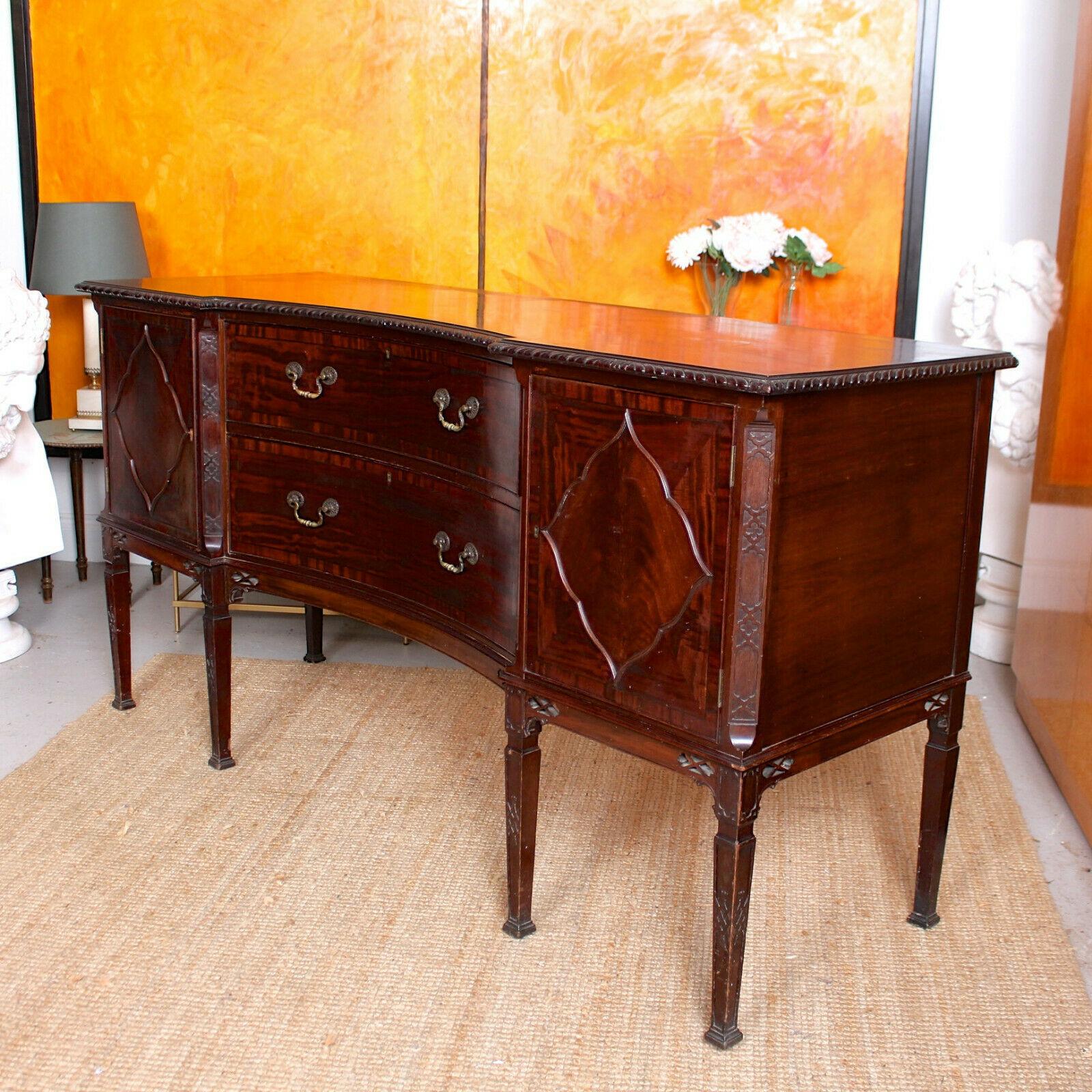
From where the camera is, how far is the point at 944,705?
93.5 inches

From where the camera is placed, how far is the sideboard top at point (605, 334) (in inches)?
76.4

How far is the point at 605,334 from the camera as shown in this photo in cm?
232

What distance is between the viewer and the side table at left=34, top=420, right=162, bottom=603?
14.3 feet

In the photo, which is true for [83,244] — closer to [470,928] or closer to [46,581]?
[46,581]

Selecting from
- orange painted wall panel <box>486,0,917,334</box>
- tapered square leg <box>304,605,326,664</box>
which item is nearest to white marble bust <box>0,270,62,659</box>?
tapered square leg <box>304,605,326,664</box>

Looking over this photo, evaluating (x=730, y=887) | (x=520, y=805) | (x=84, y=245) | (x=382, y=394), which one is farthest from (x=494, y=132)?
(x=730, y=887)

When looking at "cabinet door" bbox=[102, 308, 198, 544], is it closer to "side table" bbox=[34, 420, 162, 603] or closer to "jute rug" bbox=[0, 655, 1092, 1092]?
"jute rug" bbox=[0, 655, 1092, 1092]

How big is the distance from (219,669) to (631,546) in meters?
1.46

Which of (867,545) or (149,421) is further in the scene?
(149,421)

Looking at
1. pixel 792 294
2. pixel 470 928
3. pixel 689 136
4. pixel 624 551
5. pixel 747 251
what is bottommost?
pixel 470 928

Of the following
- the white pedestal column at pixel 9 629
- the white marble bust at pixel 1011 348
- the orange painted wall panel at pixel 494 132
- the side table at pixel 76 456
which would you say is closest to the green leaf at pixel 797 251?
the orange painted wall panel at pixel 494 132

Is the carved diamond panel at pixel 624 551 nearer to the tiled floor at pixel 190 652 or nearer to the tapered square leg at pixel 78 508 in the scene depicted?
the tiled floor at pixel 190 652

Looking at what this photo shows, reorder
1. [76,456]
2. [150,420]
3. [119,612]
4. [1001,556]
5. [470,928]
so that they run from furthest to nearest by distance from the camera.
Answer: [76,456] → [1001,556] → [119,612] → [150,420] → [470,928]

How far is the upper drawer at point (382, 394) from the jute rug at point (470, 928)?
884 mm
